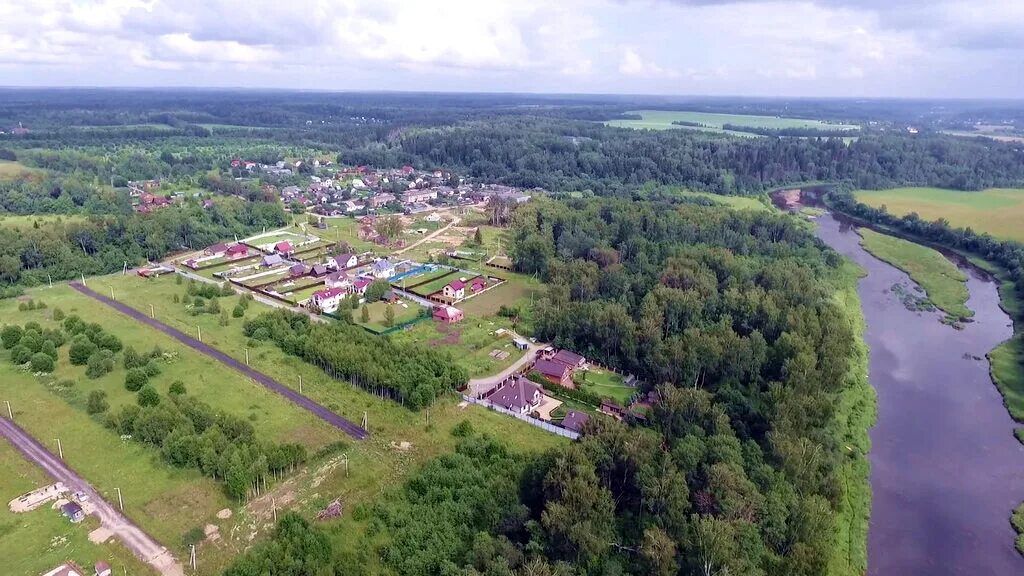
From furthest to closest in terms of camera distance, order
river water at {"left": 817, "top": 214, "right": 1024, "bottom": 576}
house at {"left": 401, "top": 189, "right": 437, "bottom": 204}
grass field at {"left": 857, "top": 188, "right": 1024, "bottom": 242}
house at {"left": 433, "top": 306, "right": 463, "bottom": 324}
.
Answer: house at {"left": 401, "top": 189, "right": 437, "bottom": 204} → grass field at {"left": 857, "top": 188, "right": 1024, "bottom": 242} → house at {"left": 433, "top": 306, "right": 463, "bottom": 324} → river water at {"left": 817, "top": 214, "right": 1024, "bottom": 576}

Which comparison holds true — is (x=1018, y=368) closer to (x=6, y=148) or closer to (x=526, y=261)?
(x=526, y=261)

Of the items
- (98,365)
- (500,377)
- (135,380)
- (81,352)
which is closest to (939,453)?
(500,377)

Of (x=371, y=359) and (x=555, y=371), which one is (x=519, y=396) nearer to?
(x=555, y=371)

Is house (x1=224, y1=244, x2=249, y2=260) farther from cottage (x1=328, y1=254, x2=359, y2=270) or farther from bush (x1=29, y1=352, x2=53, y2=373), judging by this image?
bush (x1=29, y1=352, x2=53, y2=373)

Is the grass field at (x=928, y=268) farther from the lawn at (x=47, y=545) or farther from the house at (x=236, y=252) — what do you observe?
the house at (x=236, y=252)

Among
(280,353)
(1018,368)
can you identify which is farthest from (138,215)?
(1018,368)

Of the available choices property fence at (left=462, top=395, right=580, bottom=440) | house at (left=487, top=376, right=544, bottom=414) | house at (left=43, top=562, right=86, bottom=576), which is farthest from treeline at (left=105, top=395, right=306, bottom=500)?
house at (left=487, top=376, right=544, bottom=414)

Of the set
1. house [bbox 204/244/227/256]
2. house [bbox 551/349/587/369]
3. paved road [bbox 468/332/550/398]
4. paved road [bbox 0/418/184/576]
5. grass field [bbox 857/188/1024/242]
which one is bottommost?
paved road [bbox 0/418/184/576]

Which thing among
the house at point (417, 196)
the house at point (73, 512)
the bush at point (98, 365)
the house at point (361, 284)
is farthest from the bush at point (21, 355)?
the house at point (417, 196)
